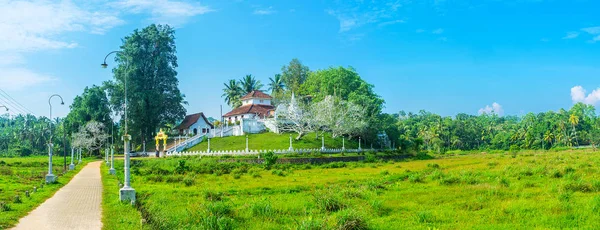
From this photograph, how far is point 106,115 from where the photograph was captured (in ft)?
252

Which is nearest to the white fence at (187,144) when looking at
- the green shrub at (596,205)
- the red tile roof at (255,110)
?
the red tile roof at (255,110)

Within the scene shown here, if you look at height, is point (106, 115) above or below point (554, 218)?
above

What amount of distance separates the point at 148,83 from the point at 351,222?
233 ft

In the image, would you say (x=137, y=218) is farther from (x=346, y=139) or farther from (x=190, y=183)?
(x=346, y=139)

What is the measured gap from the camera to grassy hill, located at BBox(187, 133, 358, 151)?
214 ft

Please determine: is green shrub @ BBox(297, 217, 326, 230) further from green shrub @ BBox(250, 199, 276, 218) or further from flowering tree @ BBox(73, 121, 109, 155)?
flowering tree @ BBox(73, 121, 109, 155)

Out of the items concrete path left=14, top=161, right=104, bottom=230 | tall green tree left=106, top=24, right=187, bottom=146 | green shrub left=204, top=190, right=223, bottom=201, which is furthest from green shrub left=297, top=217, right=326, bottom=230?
tall green tree left=106, top=24, right=187, bottom=146

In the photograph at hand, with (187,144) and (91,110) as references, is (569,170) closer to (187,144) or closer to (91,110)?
(187,144)

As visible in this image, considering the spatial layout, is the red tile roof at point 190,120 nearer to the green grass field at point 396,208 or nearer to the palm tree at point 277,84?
the palm tree at point 277,84

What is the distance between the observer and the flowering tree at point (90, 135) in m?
71.6

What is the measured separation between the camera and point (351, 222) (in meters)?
12.6

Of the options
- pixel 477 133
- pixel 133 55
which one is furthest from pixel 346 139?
pixel 477 133

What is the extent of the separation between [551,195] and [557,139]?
97426mm

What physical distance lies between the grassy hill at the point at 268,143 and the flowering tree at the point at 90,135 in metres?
16.3
